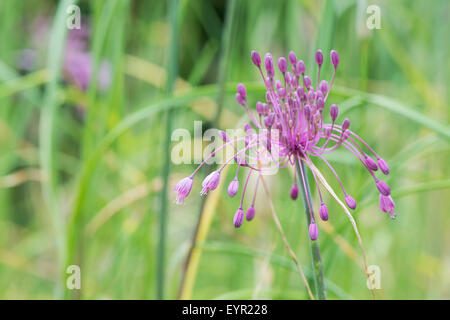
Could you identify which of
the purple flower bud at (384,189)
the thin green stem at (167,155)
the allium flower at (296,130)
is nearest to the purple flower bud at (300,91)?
the allium flower at (296,130)

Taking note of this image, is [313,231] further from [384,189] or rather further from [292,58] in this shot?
[292,58]

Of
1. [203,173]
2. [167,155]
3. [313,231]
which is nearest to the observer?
[313,231]

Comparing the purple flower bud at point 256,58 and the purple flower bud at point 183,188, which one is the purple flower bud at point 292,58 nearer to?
the purple flower bud at point 256,58

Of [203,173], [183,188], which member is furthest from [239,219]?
[203,173]

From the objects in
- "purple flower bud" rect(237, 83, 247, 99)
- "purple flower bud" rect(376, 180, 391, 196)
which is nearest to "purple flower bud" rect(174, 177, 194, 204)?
"purple flower bud" rect(237, 83, 247, 99)

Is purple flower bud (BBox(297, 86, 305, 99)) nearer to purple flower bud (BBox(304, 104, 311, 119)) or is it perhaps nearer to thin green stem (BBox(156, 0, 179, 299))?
purple flower bud (BBox(304, 104, 311, 119))

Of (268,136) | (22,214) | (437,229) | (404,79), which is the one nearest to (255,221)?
(437,229)

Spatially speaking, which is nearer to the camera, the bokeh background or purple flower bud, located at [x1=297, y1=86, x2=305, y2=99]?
purple flower bud, located at [x1=297, y1=86, x2=305, y2=99]

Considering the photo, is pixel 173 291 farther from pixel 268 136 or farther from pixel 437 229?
pixel 437 229
